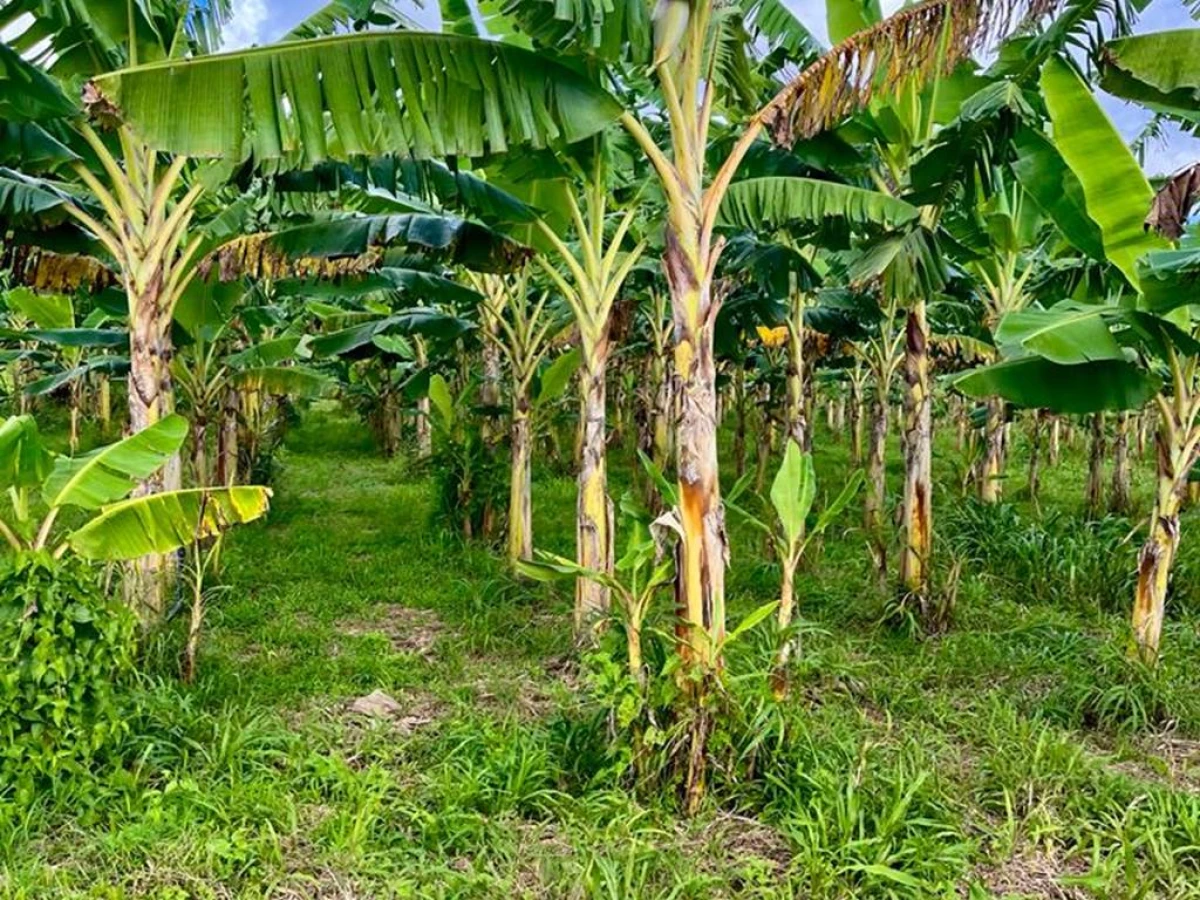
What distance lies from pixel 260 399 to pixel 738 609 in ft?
25.5

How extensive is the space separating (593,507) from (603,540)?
236 millimetres

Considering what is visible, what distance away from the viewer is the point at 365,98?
3.29 m

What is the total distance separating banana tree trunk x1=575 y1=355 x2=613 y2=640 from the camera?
219 inches

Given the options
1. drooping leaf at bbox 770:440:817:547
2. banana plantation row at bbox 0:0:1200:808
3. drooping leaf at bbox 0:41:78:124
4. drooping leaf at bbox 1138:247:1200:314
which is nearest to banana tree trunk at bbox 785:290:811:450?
banana plantation row at bbox 0:0:1200:808

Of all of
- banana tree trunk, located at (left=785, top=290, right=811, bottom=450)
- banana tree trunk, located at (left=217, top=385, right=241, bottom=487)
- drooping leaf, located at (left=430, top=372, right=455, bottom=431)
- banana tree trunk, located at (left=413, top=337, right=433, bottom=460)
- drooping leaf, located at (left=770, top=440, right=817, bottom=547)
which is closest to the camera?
drooping leaf, located at (left=770, top=440, right=817, bottom=547)

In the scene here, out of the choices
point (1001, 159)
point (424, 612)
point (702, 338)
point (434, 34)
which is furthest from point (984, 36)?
point (424, 612)

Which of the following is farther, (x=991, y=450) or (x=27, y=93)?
(x=991, y=450)

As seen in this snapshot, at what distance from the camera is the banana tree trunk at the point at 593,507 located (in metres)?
5.56

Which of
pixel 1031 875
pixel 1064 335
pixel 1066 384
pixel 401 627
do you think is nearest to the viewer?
pixel 1031 875

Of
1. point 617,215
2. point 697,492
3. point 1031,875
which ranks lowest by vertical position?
point 1031,875

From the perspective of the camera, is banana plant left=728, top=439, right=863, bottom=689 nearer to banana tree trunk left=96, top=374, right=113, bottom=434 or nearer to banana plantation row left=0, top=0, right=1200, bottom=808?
banana plantation row left=0, top=0, right=1200, bottom=808

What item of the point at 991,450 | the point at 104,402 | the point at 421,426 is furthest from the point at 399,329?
the point at 104,402

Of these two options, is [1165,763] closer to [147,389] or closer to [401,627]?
[401,627]

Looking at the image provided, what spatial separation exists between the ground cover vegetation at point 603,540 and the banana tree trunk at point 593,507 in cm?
3
